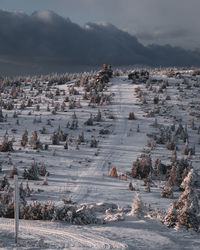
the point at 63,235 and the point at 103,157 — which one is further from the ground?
the point at 103,157

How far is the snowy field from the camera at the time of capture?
8.77m

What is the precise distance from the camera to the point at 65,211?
10.3 metres

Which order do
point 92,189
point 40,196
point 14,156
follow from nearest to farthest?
point 40,196 → point 92,189 → point 14,156

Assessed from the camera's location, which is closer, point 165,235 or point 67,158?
point 165,235

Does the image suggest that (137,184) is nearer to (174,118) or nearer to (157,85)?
(174,118)

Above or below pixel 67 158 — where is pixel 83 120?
above

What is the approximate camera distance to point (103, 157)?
2308 cm

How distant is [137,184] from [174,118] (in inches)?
789

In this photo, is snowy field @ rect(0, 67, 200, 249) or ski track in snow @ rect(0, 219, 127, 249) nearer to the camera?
ski track in snow @ rect(0, 219, 127, 249)

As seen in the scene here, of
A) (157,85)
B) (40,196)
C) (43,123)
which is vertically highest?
(157,85)

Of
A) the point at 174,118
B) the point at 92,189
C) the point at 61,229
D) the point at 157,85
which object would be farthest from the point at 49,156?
the point at 157,85

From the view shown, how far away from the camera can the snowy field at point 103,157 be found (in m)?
8.77

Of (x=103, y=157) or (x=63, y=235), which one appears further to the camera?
(x=103, y=157)

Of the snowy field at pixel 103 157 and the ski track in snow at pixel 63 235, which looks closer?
the ski track in snow at pixel 63 235
